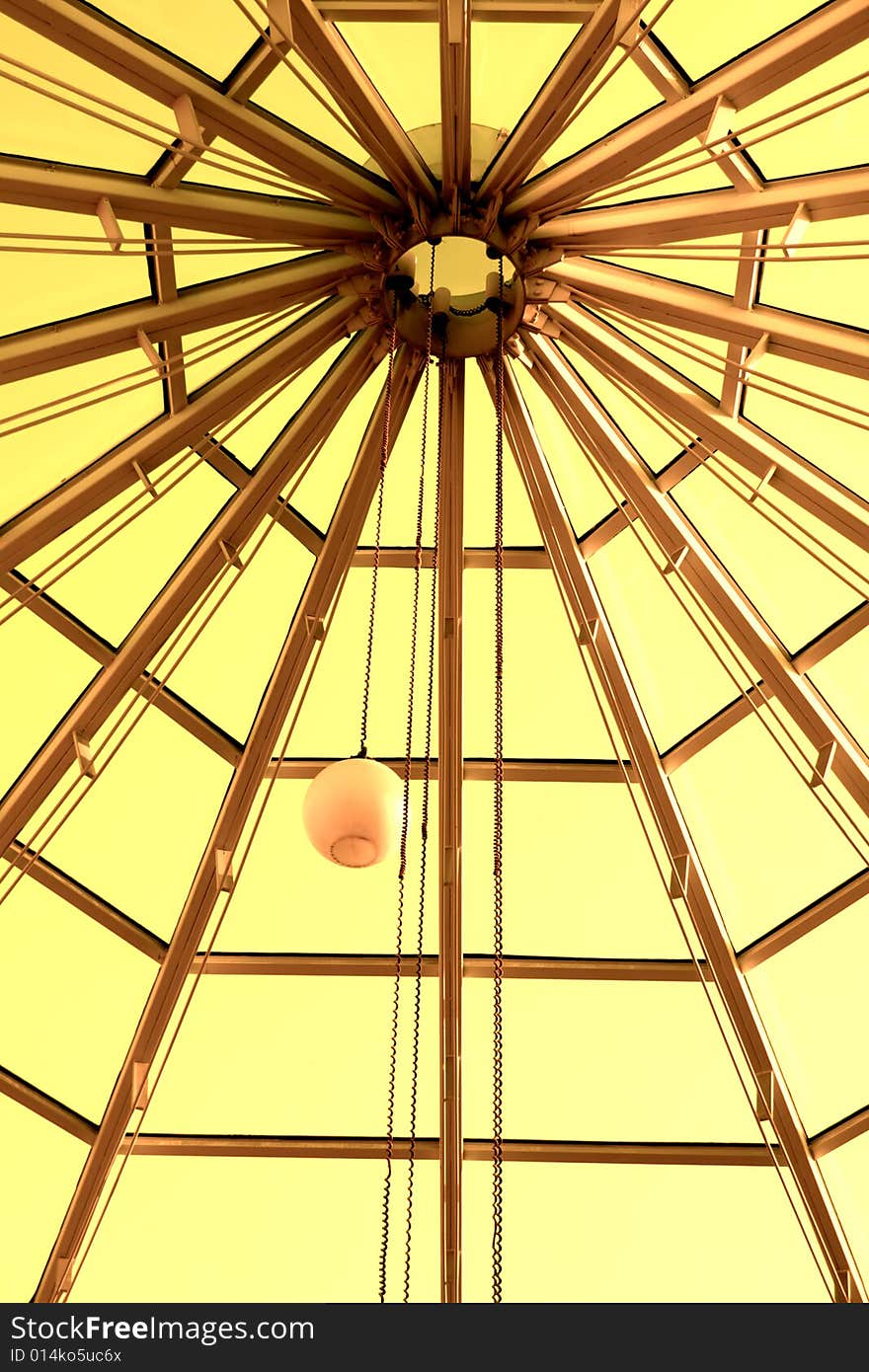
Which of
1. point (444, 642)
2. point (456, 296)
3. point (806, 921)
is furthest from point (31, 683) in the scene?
point (806, 921)

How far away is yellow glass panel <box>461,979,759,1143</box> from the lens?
12438mm

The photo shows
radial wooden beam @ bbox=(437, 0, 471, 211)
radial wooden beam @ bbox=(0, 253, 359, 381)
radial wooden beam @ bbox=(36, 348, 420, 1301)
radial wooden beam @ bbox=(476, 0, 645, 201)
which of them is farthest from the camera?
radial wooden beam @ bbox=(36, 348, 420, 1301)

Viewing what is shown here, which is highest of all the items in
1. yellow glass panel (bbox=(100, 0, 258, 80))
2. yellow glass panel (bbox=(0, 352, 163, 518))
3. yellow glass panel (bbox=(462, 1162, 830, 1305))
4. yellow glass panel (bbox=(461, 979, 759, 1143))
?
yellow glass panel (bbox=(0, 352, 163, 518))

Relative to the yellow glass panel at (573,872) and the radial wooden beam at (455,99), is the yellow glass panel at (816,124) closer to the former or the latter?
the radial wooden beam at (455,99)

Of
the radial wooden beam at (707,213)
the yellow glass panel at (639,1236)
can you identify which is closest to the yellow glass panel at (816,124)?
the radial wooden beam at (707,213)

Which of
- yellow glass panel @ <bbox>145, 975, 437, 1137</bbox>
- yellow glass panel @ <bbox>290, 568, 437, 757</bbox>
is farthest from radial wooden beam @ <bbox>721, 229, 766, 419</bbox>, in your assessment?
yellow glass panel @ <bbox>145, 975, 437, 1137</bbox>

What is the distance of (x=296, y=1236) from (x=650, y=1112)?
3.27 metres

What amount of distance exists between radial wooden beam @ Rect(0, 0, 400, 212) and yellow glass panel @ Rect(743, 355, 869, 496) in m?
2.79

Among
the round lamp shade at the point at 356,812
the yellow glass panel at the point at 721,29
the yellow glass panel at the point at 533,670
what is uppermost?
the yellow glass panel at the point at 533,670

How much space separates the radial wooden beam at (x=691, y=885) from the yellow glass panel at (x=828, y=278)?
2.04m

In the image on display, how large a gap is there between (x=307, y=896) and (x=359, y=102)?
6.33 meters

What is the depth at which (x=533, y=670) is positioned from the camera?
11938 millimetres

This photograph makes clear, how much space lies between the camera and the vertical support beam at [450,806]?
33.6 ft

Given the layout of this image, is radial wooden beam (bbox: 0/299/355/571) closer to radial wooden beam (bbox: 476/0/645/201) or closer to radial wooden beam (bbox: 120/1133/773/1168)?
radial wooden beam (bbox: 476/0/645/201)
